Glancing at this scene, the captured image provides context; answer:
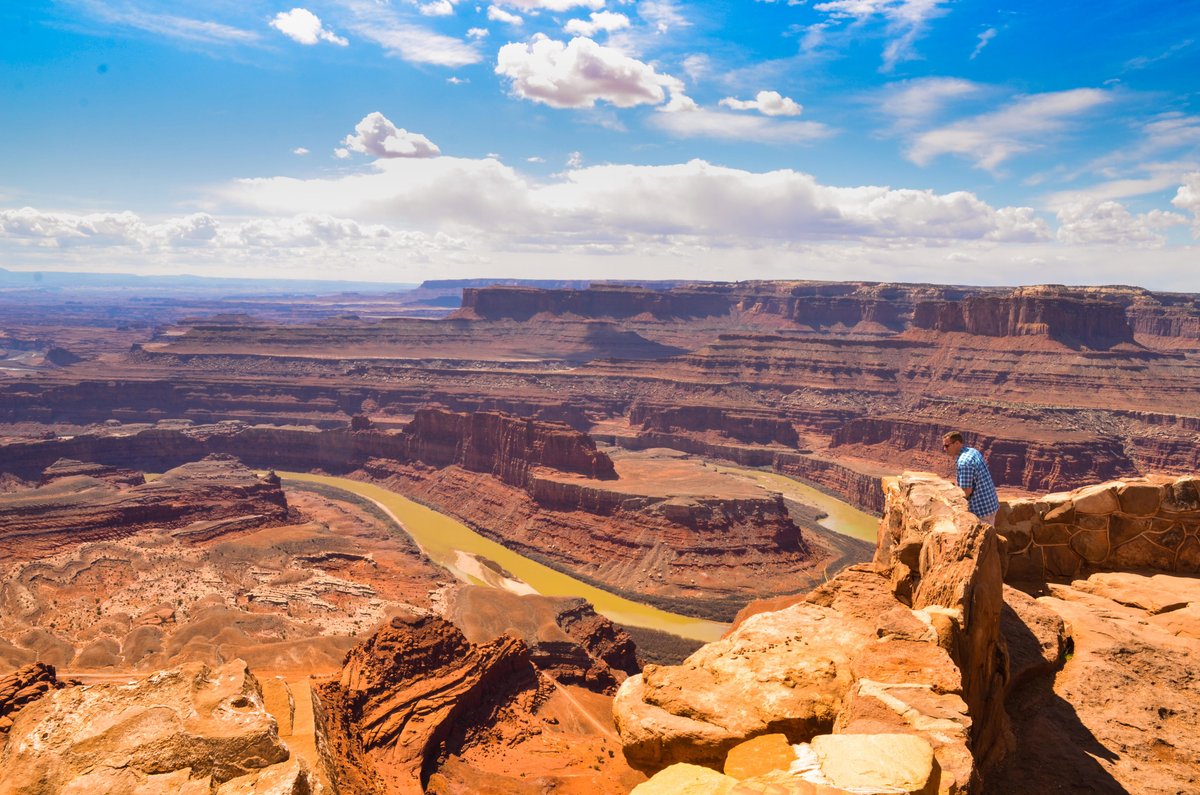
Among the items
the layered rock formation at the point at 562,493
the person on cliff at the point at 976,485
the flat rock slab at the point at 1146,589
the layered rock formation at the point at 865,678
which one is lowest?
the layered rock formation at the point at 562,493

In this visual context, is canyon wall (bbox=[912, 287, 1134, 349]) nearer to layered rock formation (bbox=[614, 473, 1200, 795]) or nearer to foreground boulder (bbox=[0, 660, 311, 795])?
layered rock formation (bbox=[614, 473, 1200, 795])

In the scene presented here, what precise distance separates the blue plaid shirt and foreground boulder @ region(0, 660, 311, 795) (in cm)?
1046

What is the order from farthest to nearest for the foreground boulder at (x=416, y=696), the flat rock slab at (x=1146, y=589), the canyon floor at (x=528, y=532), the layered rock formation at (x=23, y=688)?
the foreground boulder at (x=416, y=696)
the layered rock formation at (x=23, y=688)
the flat rock slab at (x=1146, y=589)
the canyon floor at (x=528, y=532)

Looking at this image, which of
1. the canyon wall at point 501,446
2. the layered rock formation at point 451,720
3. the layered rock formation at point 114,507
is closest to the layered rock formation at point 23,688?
the layered rock formation at point 451,720

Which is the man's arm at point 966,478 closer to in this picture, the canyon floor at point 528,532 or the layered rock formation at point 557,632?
the canyon floor at point 528,532

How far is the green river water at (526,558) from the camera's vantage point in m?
53.6

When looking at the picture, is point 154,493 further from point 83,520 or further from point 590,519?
point 590,519

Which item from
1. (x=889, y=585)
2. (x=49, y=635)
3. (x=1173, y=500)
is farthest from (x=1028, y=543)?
(x=49, y=635)

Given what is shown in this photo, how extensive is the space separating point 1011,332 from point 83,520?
133831mm

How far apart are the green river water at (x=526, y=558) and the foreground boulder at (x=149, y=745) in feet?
147

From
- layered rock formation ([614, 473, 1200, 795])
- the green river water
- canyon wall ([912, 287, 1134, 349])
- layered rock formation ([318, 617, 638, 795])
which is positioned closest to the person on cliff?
layered rock formation ([614, 473, 1200, 795])

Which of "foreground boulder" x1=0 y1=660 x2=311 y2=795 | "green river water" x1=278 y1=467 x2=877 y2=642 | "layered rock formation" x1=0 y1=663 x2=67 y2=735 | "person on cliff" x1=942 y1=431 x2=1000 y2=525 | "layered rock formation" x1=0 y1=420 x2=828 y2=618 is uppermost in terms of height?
"person on cliff" x1=942 y1=431 x2=1000 y2=525

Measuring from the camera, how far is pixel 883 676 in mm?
7555

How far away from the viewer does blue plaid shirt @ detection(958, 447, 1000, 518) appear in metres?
12.6
